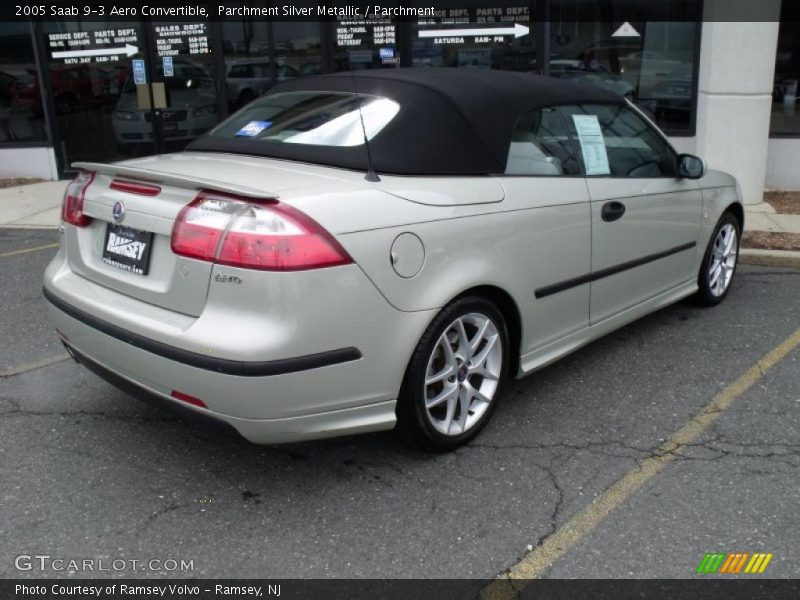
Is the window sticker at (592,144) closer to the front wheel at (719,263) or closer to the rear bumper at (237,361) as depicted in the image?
the front wheel at (719,263)

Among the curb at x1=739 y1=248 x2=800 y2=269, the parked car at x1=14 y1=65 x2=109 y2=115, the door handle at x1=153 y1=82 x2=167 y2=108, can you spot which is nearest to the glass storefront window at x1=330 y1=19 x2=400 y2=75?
the door handle at x1=153 y1=82 x2=167 y2=108

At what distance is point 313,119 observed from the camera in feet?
12.2

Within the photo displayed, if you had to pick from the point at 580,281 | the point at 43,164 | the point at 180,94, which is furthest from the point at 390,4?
the point at 580,281

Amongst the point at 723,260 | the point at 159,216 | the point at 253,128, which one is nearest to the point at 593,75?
the point at 723,260

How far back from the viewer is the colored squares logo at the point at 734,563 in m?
2.70

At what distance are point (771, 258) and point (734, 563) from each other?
15.0 feet

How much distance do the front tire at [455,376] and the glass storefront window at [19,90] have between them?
9.70 m

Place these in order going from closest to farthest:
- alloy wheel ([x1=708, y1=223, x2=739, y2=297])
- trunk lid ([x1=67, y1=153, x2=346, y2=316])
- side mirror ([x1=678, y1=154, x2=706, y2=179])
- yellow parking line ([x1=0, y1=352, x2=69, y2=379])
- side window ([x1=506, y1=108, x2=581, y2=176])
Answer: trunk lid ([x1=67, y1=153, x2=346, y2=316])
side window ([x1=506, y1=108, x2=581, y2=176])
yellow parking line ([x1=0, y1=352, x2=69, y2=379])
side mirror ([x1=678, y1=154, x2=706, y2=179])
alloy wheel ([x1=708, y1=223, x2=739, y2=297])

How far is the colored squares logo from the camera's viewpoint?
2699mm

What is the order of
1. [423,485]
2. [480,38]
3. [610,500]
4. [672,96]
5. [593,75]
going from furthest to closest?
[480,38] → [593,75] → [672,96] → [423,485] → [610,500]

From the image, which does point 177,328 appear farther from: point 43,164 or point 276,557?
point 43,164

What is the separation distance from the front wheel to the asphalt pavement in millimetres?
942

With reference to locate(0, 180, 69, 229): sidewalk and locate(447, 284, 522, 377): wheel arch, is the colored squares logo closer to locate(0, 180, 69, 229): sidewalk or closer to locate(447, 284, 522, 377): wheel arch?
locate(447, 284, 522, 377): wheel arch

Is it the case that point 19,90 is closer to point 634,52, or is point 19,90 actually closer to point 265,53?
point 265,53
